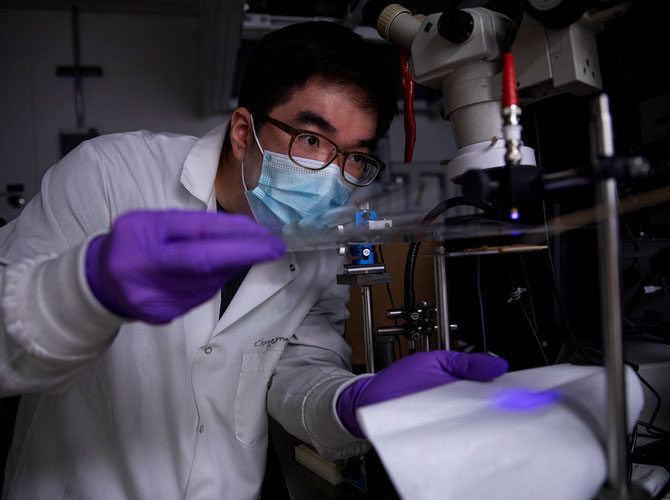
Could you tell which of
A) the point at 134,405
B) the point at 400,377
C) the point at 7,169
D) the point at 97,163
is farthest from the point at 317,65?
the point at 7,169

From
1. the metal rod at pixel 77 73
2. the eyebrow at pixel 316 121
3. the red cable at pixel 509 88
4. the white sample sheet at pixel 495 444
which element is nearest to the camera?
the white sample sheet at pixel 495 444

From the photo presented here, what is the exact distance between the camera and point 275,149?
1.21 m

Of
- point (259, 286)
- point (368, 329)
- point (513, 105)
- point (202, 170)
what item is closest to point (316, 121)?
point (202, 170)

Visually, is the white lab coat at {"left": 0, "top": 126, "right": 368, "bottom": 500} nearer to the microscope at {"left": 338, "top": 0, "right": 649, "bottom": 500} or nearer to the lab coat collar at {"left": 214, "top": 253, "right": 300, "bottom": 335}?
the lab coat collar at {"left": 214, "top": 253, "right": 300, "bottom": 335}

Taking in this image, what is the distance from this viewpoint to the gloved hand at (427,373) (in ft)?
2.18

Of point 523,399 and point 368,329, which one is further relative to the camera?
point 368,329

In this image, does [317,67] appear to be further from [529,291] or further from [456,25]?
[529,291]

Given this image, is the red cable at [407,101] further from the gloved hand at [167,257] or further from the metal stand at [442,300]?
the gloved hand at [167,257]

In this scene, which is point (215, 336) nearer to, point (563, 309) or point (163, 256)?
point (163, 256)

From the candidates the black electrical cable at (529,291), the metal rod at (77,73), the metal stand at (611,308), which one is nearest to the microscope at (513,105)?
the metal stand at (611,308)

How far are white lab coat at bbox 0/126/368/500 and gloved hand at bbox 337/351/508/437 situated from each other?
0.15 meters

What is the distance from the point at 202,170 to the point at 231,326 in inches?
16.7

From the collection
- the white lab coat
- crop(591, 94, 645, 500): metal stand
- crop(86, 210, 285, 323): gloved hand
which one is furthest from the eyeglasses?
crop(591, 94, 645, 500): metal stand

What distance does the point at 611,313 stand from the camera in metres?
0.49
